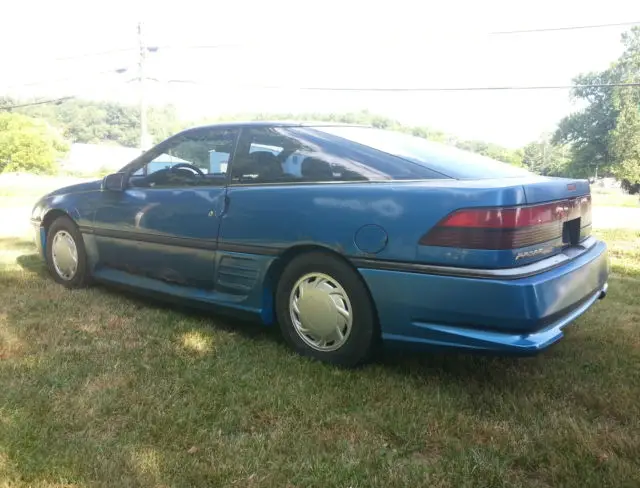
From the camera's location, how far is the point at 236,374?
2.75m

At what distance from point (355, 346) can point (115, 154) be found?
59.1 meters

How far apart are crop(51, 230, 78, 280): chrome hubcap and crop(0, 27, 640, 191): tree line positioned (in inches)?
1581

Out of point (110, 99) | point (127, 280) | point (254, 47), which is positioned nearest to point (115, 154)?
point (110, 99)

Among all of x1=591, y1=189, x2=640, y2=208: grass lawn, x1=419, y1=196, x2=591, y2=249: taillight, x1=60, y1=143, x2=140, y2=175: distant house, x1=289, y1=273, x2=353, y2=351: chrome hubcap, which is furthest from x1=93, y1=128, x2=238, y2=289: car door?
x1=60, y1=143, x2=140, y2=175: distant house

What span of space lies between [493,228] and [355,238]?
0.68m

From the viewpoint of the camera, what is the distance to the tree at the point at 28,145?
62281mm

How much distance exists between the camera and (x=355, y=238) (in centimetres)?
267

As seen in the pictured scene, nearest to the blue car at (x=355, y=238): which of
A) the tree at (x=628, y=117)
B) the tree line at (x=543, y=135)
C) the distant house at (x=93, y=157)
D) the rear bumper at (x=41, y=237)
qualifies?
the rear bumper at (x=41, y=237)

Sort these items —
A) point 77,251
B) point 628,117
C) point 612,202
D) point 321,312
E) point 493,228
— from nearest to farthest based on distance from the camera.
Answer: point 493,228, point 321,312, point 77,251, point 612,202, point 628,117

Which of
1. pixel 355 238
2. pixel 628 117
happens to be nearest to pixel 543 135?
pixel 628 117

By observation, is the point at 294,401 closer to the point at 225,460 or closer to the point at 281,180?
the point at 225,460

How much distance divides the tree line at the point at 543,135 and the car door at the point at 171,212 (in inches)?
1590

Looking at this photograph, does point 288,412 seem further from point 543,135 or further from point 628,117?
point 543,135

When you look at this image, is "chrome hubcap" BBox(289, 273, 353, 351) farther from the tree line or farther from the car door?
the tree line
